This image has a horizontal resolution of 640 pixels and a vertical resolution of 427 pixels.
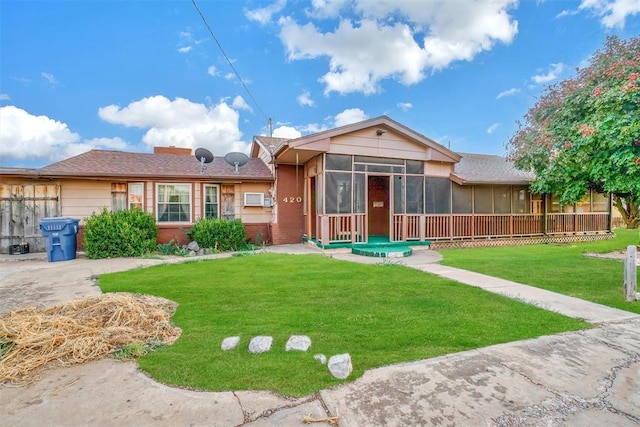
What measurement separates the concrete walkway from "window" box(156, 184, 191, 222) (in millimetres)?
9089

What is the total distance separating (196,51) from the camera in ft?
38.9

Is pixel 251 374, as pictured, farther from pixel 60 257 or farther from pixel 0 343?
pixel 60 257

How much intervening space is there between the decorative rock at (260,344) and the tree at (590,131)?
980 centimetres

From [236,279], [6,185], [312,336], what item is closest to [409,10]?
[236,279]

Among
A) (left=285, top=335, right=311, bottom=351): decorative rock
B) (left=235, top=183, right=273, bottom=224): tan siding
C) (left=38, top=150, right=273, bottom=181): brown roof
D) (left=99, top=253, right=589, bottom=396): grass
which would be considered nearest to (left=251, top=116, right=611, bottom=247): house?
(left=235, top=183, right=273, bottom=224): tan siding

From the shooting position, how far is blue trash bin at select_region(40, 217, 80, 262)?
865 cm

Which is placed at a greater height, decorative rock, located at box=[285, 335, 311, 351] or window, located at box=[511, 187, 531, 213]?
window, located at box=[511, 187, 531, 213]

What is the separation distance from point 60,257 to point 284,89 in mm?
12276

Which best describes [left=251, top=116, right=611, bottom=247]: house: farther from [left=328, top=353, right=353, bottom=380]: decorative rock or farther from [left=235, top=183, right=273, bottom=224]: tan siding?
[left=328, top=353, right=353, bottom=380]: decorative rock

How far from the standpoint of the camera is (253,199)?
1176 cm

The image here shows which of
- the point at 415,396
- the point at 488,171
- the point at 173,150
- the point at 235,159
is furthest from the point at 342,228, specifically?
the point at 173,150

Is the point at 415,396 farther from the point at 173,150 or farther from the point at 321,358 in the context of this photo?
the point at 173,150

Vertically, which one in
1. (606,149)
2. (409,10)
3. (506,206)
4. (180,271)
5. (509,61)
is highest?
(409,10)

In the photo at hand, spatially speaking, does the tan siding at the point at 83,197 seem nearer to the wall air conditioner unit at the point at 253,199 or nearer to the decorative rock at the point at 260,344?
the wall air conditioner unit at the point at 253,199
